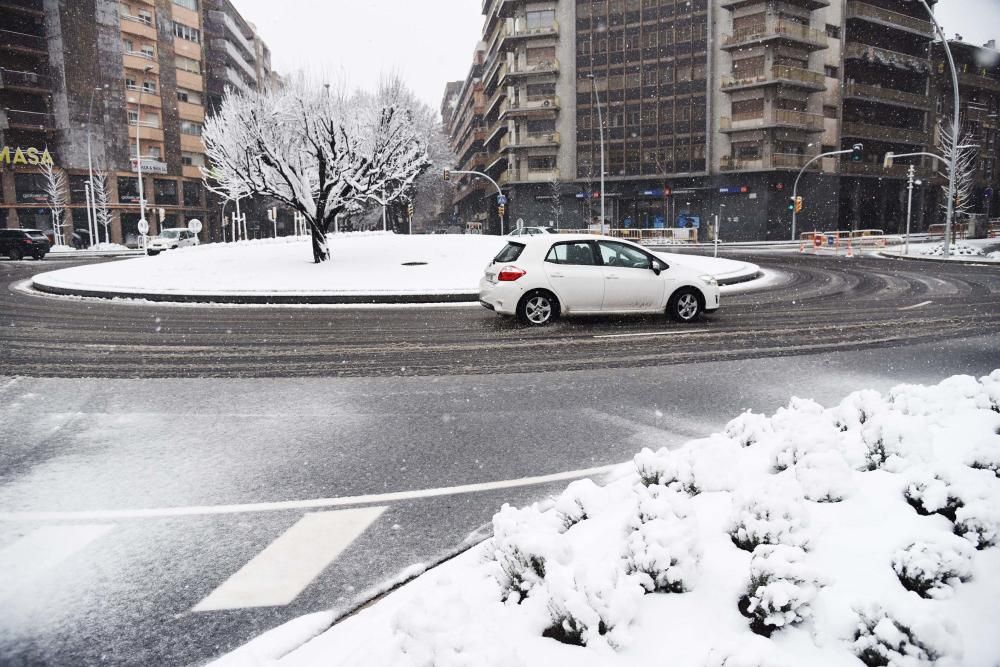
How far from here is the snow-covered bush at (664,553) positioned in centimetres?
264

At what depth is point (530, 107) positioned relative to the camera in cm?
6194

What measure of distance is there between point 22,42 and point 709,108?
54.4 m

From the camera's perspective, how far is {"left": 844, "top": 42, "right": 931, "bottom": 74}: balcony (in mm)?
61344

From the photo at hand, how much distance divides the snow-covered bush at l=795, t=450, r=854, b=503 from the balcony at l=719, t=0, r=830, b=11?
61374mm

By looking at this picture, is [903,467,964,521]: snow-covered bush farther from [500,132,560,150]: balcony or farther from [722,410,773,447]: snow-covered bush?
[500,132,560,150]: balcony

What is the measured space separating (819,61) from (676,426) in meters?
63.3

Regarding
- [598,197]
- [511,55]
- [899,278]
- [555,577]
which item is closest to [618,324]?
[555,577]

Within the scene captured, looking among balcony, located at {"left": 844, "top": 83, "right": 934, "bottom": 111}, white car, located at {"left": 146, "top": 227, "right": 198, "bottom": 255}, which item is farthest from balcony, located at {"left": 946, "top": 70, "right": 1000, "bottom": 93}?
white car, located at {"left": 146, "top": 227, "right": 198, "bottom": 255}

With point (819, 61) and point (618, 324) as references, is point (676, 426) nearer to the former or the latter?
point (618, 324)

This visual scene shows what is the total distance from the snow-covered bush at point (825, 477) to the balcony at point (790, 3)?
6137cm

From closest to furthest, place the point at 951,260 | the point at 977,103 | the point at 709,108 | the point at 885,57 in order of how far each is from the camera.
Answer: the point at 951,260 < the point at 709,108 < the point at 885,57 < the point at 977,103

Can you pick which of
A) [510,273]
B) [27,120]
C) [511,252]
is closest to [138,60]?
[27,120]

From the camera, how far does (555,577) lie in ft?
8.19

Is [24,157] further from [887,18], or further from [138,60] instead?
[887,18]
